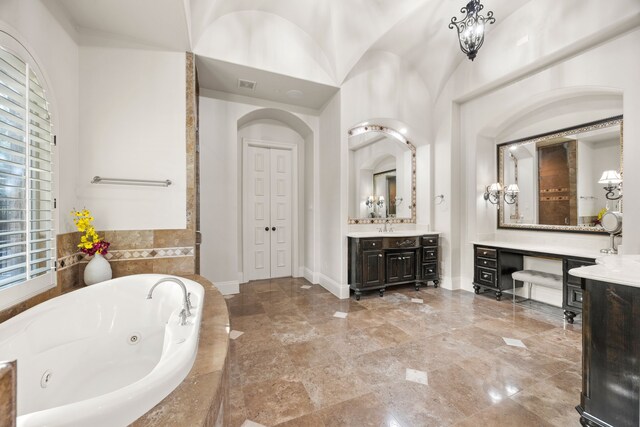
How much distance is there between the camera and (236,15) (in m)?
2.91

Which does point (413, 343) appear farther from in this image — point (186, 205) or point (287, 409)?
point (186, 205)

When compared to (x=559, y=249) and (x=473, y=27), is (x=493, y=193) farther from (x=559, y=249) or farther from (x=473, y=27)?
(x=473, y=27)

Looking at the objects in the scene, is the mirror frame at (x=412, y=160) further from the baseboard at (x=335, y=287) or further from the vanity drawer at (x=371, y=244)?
the baseboard at (x=335, y=287)

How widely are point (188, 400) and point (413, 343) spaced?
2.00 metres

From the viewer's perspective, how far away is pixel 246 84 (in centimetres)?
336

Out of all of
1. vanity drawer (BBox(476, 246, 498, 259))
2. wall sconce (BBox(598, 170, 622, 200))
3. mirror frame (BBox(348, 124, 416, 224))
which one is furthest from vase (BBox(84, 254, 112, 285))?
wall sconce (BBox(598, 170, 622, 200))

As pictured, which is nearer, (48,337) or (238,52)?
(48,337)

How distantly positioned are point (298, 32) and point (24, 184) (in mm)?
3129

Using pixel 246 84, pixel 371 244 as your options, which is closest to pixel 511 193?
pixel 371 244

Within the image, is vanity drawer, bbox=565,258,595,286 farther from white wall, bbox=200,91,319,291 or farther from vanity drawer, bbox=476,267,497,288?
white wall, bbox=200,91,319,291

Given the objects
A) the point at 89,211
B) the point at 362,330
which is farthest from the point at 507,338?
the point at 89,211

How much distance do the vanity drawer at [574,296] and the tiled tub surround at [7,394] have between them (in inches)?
152

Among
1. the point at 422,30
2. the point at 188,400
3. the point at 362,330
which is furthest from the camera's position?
the point at 422,30

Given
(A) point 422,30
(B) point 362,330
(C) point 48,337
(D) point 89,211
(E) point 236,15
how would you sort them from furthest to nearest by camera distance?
(A) point 422,30
(E) point 236,15
(B) point 362,330
(D) point 89,211
(C) point 48,337
